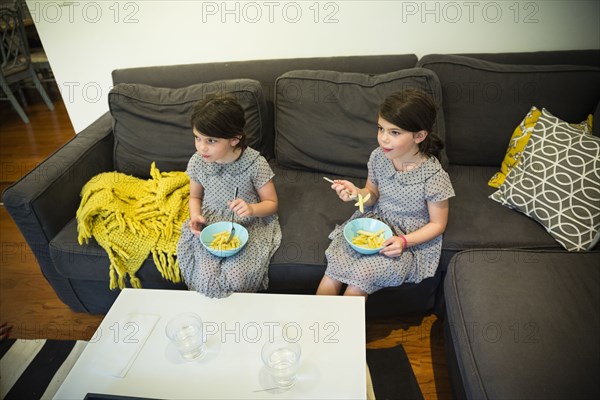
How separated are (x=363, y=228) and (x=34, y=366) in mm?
1258

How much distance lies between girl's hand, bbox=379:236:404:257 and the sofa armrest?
3.91 feet

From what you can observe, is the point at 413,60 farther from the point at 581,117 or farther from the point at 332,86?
the point at 581,117

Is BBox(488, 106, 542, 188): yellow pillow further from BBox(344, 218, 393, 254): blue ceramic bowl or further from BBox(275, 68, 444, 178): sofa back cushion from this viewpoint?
BBox(344, 218, 393, 254): blue ceramic bowl

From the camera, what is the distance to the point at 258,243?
1325mm

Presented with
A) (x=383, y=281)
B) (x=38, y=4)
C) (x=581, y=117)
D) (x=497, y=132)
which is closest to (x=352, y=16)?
(x=497, y=132)

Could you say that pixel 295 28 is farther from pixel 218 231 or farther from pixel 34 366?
pixel 34 366

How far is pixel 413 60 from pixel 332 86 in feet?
1.44

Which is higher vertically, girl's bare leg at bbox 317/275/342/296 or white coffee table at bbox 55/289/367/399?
white coffee table at bbox 55/289/367/399

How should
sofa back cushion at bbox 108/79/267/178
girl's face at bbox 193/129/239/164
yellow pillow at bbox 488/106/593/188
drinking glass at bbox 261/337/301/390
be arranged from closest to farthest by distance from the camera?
drinking glass at bbox 261/337/301/390 < girl's face at bbox 193/129/239/164 < yellow pillow at bbox 488/106/593/188 < sofa back cushion at bbox 108/79/267/178

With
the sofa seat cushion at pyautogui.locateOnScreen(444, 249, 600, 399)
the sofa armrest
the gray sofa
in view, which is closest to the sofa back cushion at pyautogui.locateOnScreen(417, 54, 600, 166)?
the gray sofa

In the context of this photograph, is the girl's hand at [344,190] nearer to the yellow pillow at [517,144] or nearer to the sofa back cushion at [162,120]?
the sofa back cushion at [162,120]

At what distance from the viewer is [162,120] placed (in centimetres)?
166

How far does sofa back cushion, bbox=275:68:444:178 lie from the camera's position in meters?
1.58

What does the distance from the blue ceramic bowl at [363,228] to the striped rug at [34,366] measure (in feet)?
3.51
